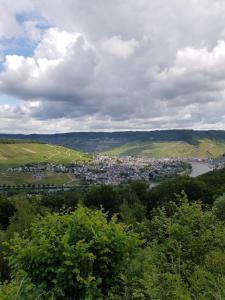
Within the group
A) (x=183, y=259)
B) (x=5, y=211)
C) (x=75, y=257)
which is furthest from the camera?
(x=5, y=211)

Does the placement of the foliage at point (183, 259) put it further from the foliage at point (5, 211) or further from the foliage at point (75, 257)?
the foliage at point (5, 211)

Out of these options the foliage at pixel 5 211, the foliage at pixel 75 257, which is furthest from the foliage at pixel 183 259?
the foliage at pixel 5 211

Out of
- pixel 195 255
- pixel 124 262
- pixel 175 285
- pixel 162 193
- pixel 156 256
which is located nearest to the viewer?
pixel 175 285

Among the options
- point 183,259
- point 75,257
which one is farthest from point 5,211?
point 75,257

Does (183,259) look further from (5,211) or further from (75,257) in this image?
(5,211)

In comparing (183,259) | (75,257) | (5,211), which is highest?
(75,257)

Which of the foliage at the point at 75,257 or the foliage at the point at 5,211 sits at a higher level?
the foliage at the point at 75,257

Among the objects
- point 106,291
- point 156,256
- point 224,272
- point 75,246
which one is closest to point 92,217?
point 75,246

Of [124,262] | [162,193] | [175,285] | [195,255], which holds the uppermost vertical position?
[175,285]

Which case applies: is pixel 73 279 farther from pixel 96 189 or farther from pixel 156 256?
pixel 96 189
